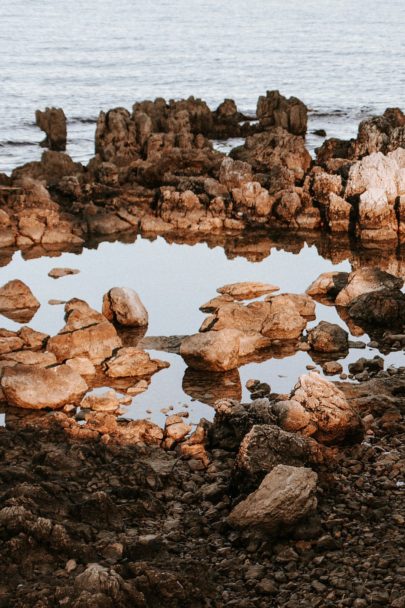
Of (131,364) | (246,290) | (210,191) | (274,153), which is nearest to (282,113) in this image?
(274,153)

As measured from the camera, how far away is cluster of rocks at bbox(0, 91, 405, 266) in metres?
20.9

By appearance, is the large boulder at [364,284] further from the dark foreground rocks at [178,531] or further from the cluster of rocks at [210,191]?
the dark foreground rocks at [178,531]

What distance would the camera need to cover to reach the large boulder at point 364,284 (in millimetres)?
16719

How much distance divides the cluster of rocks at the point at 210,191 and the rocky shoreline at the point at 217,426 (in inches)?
2.4

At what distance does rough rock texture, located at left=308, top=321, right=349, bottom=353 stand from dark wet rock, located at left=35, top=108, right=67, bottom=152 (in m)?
19.1

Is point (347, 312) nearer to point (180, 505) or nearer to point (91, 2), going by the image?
point (180, 505)

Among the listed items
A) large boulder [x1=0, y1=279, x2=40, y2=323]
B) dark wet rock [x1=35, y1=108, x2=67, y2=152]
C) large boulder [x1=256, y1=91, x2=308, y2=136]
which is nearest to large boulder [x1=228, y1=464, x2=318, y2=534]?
large boulder [x1=0, y1=279, x2=40, y2=323]

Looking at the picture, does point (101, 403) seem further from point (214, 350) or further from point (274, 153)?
point (274, 153)

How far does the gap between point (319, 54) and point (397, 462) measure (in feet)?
192

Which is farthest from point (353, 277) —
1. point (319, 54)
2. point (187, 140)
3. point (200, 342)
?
point (319, 54)

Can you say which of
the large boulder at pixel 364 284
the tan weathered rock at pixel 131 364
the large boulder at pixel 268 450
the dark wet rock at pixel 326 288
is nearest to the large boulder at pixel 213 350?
the tan weathered rock at pixel 131 364

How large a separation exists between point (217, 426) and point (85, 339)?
11.7 feet

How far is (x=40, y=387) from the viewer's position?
12609mm

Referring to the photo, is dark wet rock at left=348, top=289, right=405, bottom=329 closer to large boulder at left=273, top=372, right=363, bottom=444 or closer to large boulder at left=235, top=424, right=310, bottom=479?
large boulder at left=273, top=372, right=363, bottom=444
